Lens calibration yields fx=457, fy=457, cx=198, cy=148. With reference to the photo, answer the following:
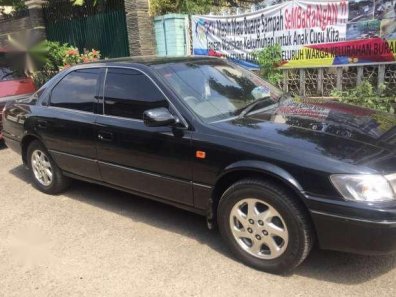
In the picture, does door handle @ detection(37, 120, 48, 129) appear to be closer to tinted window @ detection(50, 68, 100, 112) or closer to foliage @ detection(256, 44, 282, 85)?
tinted window @ detection(50, 68, 100, 112)

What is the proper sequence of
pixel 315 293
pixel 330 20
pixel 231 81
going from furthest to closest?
pixel 330 20
pixel 231 81
pixel 315 293

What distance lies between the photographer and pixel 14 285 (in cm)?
361

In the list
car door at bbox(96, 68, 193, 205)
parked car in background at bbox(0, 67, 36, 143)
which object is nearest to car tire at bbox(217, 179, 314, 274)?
car door at bbox(96, 68, 193, 205)

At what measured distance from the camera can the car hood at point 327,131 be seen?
10.5 ft

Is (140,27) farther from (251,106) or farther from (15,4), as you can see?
(251,106)

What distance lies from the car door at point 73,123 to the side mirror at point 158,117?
3.29 ft

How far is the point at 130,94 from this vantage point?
437cm

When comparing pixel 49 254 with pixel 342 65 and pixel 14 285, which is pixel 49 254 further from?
pixel 342 65

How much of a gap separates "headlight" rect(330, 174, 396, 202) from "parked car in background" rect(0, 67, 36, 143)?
23.0ft

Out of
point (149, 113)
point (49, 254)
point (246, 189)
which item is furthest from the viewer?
point (49, 254)

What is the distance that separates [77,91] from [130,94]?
36.4 inches

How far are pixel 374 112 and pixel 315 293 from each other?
192 centimetres

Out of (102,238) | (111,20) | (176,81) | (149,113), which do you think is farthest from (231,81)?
(111,20)

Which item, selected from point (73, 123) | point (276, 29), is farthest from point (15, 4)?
point (73, 123)
